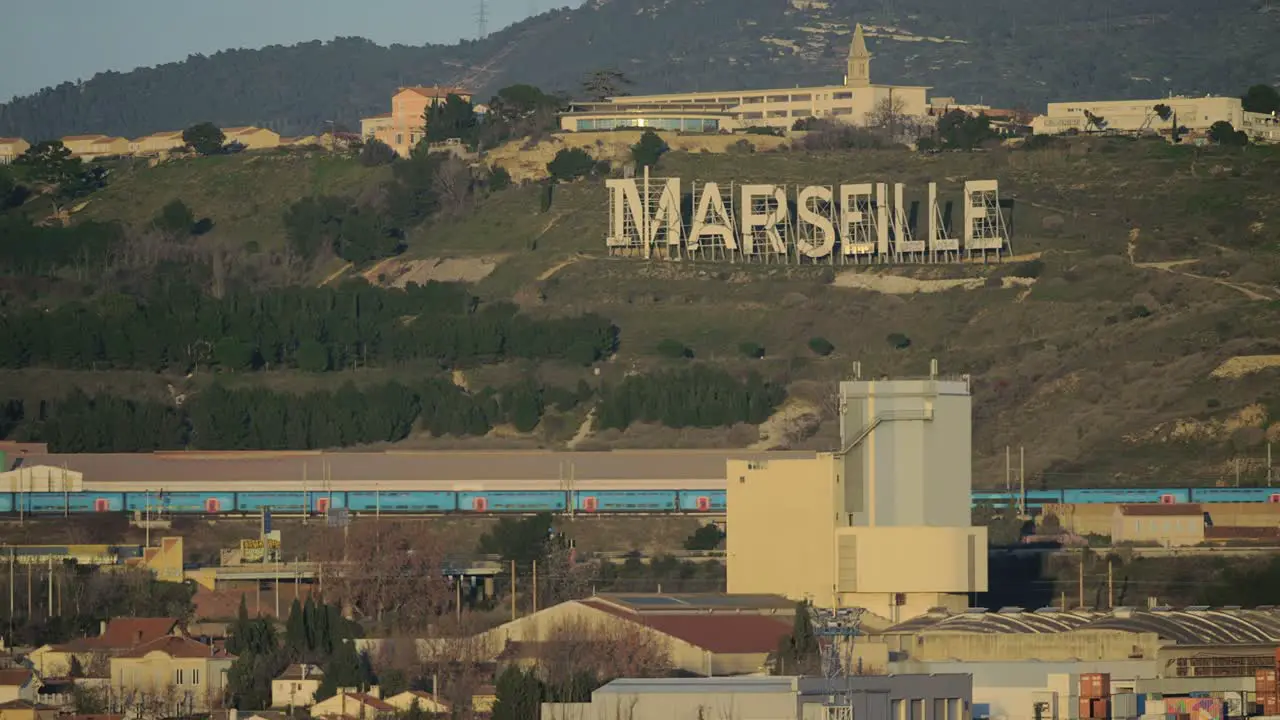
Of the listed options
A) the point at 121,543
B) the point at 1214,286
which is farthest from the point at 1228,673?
the point at 1214,286

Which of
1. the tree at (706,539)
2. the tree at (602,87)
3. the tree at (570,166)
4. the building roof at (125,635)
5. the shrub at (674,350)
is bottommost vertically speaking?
the building roof at (125,635)


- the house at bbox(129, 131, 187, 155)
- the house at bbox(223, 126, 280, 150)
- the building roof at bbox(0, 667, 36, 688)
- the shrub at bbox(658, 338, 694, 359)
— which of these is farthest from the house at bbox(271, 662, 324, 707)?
the house at bbox(223, 126, 280, 150)

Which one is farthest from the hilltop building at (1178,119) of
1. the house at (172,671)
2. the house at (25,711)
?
the house at (25,711)

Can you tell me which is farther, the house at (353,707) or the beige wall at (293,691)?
the beige wall at (293,691)

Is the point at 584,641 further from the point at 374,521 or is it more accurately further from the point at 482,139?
the point at 482,139

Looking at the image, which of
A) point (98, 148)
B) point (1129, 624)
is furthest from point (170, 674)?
point (98, 148)

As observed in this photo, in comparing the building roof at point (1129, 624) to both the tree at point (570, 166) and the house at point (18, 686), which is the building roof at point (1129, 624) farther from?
the tree at point (570, 166)

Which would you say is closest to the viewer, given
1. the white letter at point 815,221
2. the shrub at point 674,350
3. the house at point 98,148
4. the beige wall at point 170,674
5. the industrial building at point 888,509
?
the beige wall at point 170,674

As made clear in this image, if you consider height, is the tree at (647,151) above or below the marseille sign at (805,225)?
above
